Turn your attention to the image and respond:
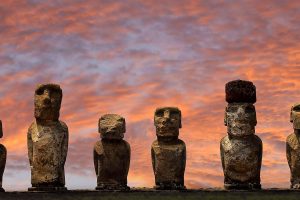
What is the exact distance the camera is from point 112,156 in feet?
62.0

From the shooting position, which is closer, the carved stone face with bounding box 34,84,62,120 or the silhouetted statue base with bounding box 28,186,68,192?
the silhouetted statue base with bounding box 28,186,68,192

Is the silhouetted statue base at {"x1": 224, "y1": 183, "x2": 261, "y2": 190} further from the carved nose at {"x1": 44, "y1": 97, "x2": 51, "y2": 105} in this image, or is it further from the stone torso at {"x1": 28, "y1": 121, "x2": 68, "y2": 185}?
the carved nose at {"x1": 44, "y1": 97, "x2": 51, "y2": 105}

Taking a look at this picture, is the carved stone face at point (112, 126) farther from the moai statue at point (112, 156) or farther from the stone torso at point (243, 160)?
the stone torso at point (243, 160)

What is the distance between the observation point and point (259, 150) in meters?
18.7

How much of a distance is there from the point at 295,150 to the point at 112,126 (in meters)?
4.98

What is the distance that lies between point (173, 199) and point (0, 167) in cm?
564

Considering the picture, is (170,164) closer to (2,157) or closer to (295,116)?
(295,116)

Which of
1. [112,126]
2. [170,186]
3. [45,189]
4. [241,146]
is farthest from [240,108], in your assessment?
[45,189]

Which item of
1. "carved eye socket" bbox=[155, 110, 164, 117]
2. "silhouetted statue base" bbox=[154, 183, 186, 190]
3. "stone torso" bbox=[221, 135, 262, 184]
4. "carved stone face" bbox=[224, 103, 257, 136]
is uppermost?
"carved eye socket" bbox=[155, 110, 164, 117]

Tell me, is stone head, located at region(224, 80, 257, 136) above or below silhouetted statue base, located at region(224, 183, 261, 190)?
above

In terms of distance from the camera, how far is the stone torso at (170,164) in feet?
62.7

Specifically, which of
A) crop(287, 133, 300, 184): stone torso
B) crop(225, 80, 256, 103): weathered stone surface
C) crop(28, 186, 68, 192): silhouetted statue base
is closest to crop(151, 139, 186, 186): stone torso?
crop(225, 80, 256, 103): weathered stone surface

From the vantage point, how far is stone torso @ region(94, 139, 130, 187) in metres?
18.9

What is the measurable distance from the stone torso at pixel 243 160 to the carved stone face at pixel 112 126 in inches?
112
